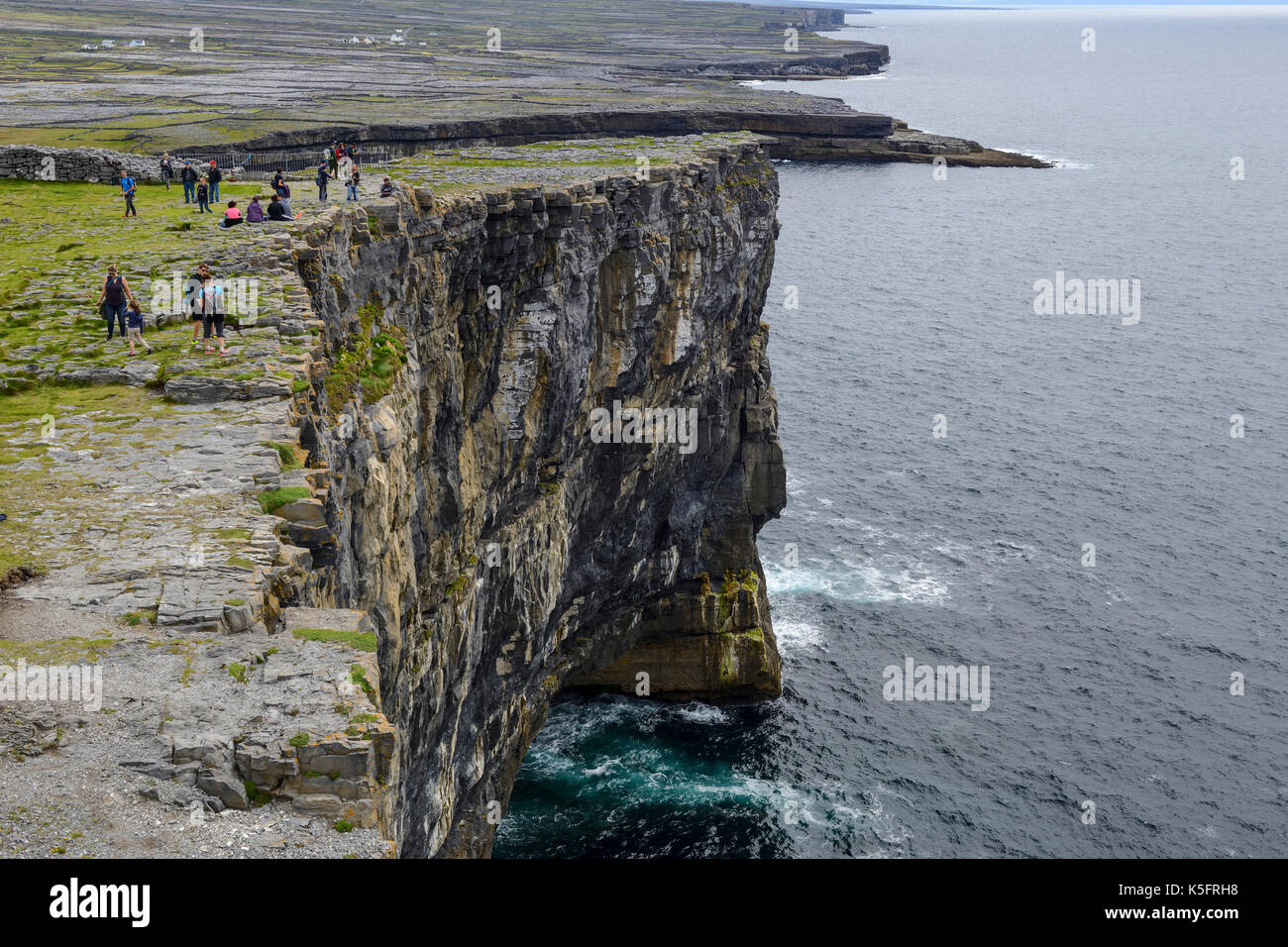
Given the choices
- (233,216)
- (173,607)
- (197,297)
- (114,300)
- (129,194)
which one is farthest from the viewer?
(129,194)

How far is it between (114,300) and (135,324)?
3.30 feet

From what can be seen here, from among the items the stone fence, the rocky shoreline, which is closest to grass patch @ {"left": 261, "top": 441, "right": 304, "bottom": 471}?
the rocky shoreline

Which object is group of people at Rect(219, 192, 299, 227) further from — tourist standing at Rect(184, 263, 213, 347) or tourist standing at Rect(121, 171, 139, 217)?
tourist standing at Rect(184, 263, 213, 347)

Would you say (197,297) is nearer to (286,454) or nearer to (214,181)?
(286,454)

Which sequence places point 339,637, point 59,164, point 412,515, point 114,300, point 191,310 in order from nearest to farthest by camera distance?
point 339,637
point 191,310
point 114,300
point 412,515
point 59,164

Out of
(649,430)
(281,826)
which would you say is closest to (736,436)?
(649,430)

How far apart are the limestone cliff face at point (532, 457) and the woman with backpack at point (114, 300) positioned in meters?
4.85

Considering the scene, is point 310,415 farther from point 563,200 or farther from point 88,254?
point 563,200

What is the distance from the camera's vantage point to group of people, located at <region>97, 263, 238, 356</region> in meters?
30.1

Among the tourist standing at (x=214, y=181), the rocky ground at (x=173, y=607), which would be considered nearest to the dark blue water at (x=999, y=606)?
the tourist standing at (x=214, y=181)

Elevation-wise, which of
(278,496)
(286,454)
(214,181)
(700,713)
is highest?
(214,181)

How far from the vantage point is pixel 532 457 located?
5078cm

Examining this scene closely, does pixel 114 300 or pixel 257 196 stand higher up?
pixel 257 196

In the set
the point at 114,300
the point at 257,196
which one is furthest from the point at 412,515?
the point at 257,196
